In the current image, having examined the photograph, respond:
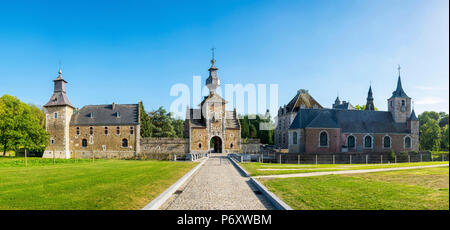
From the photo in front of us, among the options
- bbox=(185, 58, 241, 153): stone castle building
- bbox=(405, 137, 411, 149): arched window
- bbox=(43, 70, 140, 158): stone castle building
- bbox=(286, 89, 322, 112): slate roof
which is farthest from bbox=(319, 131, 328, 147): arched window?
bbox=(43, 70, 140, 158): stone castle building

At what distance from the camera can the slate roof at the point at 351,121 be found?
34594 mm

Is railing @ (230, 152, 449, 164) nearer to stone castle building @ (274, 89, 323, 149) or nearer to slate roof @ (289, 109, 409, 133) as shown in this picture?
slate roof @ (289, 109, 409, 133)

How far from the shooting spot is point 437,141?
4500 cm

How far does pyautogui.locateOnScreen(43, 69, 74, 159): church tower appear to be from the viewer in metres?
38.2

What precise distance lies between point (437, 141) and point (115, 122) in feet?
176

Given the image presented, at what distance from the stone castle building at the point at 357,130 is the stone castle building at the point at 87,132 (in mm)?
23783

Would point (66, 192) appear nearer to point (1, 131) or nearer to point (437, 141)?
point (1, 131)

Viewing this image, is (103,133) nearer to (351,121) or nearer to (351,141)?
(351,141)

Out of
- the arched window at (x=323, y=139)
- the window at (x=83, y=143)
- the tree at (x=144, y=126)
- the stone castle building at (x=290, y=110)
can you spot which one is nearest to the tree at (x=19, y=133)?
the window at (x=83, y=143)

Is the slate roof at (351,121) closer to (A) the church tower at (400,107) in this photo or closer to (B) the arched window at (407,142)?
(A) the church tower at (400,107)

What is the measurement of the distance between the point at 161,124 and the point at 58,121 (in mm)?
20831

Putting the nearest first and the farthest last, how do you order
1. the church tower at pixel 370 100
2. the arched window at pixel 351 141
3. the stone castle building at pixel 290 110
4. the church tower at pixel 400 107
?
the arched window at pixel 351 141 < the church tower at pixel 400 107 < the stone castle building at pixel 290 110 < the church tower at pixel 370 100
